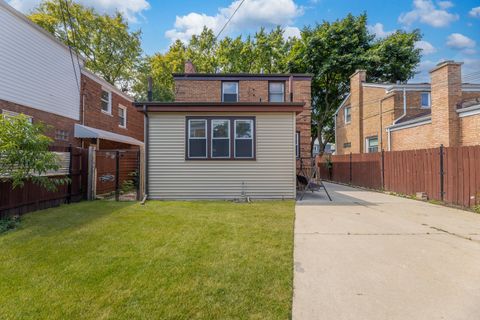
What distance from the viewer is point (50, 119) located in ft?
32.2

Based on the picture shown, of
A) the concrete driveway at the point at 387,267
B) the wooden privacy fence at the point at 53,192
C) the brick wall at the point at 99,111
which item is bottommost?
the concrete driveway at the point at 387,267

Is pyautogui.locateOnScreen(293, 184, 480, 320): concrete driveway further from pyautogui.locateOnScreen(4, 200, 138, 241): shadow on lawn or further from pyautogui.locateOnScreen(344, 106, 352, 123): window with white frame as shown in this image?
pyautogui.locateOnScreen(344, 106, 352, 123): window with white frame

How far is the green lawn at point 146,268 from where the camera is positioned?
2510 millimetres

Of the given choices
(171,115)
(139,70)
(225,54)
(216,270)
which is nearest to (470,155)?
(216,270)

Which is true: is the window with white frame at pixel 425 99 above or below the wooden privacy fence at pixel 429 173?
above

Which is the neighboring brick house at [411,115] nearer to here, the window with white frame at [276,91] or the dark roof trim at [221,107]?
the dark roof trim at [221,107]

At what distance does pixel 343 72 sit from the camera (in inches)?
912

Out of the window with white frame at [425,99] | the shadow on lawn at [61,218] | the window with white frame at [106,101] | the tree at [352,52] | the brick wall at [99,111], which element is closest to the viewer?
the shadow on lawn at [61,218]

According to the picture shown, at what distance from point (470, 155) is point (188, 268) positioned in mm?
8742

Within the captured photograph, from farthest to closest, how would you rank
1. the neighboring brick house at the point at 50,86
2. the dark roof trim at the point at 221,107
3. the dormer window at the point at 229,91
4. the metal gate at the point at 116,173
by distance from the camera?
1. the dormer window at the point at 229,91
2. the metal gate at the point at 116,173
3. the dark roof trim at the point at 221,107
4. the neighboring brick house at the point at 50,86

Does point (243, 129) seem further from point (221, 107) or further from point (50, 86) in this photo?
point (50, 86)

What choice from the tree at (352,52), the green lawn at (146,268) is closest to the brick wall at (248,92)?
the tree at (352,52)

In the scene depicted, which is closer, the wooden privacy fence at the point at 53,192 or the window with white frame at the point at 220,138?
the wooden privacy fence at the point at 53,192

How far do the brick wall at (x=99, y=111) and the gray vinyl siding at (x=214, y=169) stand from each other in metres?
5.08
